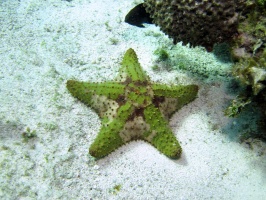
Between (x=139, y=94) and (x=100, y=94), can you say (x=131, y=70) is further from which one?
(x=100, y=94)

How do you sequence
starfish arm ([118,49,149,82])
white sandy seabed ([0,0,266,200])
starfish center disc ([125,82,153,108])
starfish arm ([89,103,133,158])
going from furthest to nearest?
starfish arm ([118,49,149,82]), starfish center disc ([125,82,153,108]), starfish arm ([89,103,133,158]), white sandy seabed ([0,0,266,200])

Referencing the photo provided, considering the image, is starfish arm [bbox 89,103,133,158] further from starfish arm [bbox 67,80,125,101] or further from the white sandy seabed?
starfish arm [bbox 67,80,125,101]

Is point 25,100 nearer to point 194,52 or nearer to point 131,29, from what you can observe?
point 131,29

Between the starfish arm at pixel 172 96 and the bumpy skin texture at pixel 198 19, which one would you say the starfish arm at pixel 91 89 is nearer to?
→ the starfish arm at pixel 172 96

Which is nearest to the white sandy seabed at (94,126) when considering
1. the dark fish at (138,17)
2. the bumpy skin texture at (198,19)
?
the dark fish at (138,17)

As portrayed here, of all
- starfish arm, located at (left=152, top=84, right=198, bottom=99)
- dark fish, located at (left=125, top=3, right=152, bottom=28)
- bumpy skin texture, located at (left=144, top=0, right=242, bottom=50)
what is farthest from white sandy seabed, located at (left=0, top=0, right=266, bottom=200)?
bumpy skin texture, located at (left=144, top=0, right=242, bottom=50)

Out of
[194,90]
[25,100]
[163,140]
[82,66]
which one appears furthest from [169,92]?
[25,100]

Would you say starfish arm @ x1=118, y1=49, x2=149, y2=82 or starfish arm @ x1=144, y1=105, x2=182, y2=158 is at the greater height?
starfish arm @ x1=118, y1=49, x2=149, y2=82

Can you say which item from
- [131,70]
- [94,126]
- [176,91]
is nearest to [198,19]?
[176,91]
